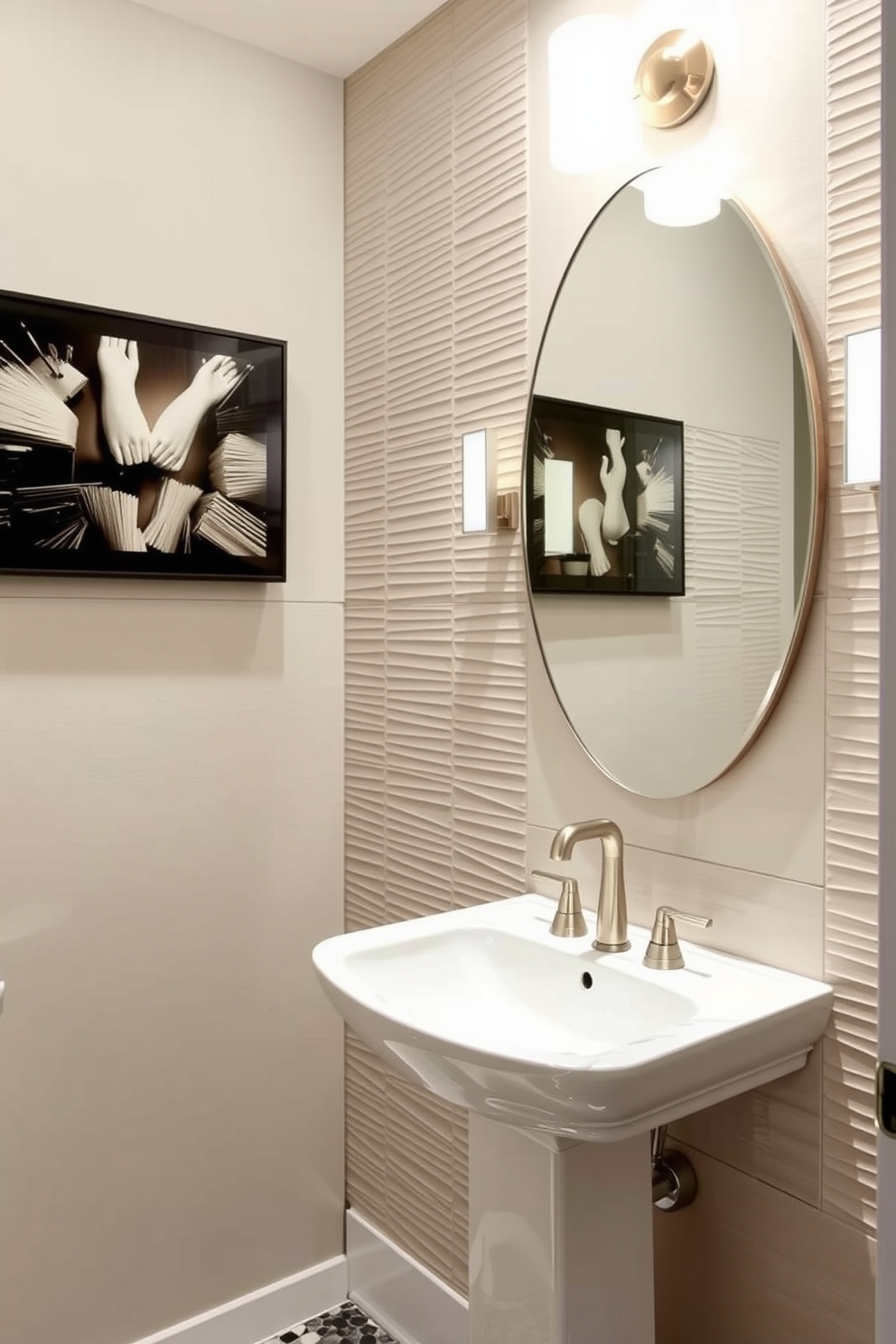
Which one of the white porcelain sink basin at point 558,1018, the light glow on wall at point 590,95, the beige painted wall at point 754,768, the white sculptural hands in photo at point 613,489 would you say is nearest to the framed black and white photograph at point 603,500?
the white sculptural hands in photo at point 613,489

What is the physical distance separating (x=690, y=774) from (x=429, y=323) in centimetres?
108

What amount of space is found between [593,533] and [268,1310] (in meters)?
1.75

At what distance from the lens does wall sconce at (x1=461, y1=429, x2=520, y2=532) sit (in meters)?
1.88

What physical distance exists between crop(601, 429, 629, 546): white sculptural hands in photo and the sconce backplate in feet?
1.52

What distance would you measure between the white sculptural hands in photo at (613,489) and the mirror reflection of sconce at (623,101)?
325 mm

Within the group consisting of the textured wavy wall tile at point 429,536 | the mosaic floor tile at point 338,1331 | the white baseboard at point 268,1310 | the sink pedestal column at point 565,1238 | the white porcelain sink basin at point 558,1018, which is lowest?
the mosaic floor tile at point 338,1331

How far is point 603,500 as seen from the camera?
66.2 inches

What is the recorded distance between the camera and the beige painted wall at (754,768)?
1329mm

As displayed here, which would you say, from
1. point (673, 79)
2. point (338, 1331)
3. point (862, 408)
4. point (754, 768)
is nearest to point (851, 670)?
point (754, 768)

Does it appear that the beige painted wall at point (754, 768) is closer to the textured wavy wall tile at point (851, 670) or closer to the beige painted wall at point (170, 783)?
the textured wavy wall tile at point (851, 670)

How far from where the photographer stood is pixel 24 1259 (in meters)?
1.93

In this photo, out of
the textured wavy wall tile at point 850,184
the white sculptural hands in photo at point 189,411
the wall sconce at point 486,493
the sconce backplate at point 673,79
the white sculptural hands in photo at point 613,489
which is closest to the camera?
the textured wavy wall tile at point 850,184

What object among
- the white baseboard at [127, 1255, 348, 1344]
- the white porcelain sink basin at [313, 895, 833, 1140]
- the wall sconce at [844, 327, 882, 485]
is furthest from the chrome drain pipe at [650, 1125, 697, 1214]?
the white baseboard at [127, 1255, 348, 1344]

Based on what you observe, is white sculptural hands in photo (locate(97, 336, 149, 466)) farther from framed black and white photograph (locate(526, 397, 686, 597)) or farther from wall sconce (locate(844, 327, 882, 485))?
wall sconce (locate(844, 327, 882, 485))
